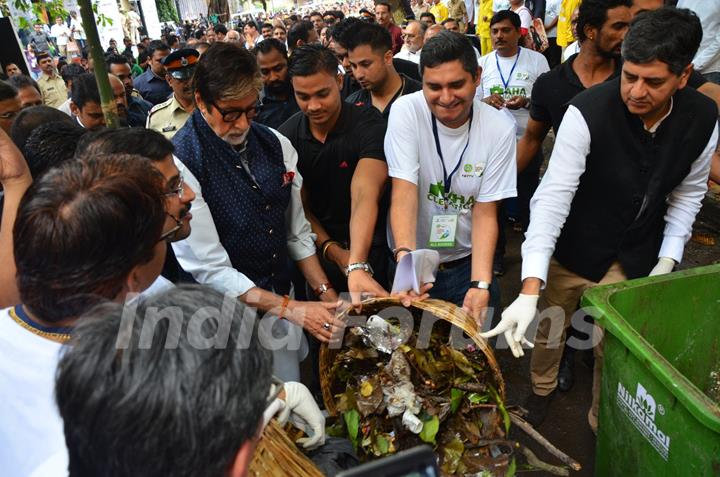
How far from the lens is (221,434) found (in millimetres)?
857

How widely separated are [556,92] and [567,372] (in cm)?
155

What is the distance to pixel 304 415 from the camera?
1.67m

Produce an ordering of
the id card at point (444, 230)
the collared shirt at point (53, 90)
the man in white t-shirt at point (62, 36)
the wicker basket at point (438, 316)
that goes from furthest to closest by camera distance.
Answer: the man in white t-shirt at point (62, 36) → the collared shirt at point (53, 90) → the id card at point (444, 230) → the wicker basket at point (438, 316)

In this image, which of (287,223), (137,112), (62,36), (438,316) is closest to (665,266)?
(438,316)

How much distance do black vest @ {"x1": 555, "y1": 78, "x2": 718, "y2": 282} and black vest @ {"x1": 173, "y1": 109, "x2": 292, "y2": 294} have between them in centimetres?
127

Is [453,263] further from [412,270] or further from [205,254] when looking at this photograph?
[205,254]

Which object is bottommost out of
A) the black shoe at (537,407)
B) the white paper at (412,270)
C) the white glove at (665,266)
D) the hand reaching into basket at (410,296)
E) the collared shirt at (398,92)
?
the black shoe at (537,407)

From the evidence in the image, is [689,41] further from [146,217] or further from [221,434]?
[221,434]

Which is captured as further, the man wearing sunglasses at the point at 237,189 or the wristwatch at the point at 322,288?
the wristwatch at the point at 322,288

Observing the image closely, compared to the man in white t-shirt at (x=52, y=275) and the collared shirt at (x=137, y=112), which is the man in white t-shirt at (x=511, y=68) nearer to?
the collared shirt at (x=137, y=112)

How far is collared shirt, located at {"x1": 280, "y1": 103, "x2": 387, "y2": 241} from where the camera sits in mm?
2631

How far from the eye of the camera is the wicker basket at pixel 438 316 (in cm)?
168

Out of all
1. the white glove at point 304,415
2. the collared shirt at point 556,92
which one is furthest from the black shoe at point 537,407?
the white glove at point 304,415

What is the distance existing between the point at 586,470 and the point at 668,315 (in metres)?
0.96
